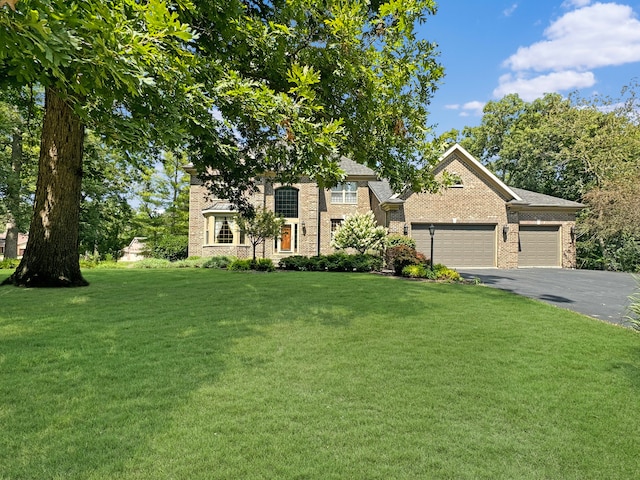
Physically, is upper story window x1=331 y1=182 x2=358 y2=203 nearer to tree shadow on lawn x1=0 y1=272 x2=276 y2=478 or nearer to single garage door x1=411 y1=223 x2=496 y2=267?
single garage door x1=411 y1=223 x2=496 y2=267

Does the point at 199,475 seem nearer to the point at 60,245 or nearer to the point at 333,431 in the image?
the point at 333,431

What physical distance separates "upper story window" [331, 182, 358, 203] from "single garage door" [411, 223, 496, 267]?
5356mm

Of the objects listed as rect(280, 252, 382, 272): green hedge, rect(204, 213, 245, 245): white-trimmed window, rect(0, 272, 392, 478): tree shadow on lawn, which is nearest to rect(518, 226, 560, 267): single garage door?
rect(280, 252, 382, 272): green hedge

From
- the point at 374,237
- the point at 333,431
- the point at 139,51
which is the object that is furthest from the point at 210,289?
the point at 374,237

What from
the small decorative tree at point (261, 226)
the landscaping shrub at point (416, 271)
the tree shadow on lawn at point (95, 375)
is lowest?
the tree shadow on lawn at point (95, 375)

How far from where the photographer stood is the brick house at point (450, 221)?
20.9 m

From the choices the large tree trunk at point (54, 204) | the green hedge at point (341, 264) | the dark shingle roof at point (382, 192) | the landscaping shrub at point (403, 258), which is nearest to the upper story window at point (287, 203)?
the dark shingle roof at point (382, 192)

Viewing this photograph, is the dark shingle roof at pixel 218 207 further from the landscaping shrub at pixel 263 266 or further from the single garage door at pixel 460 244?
the single garage door at pixel 460 244

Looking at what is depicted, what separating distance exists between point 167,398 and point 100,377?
36.9 inches

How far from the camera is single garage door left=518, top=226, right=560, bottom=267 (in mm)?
21781

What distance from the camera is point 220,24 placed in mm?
7676

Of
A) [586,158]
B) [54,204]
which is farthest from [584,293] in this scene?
[586,158]

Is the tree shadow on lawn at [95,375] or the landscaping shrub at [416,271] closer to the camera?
the tree shadow on lawn at [95,375]

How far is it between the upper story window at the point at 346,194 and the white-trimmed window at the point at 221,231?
21.2ft
